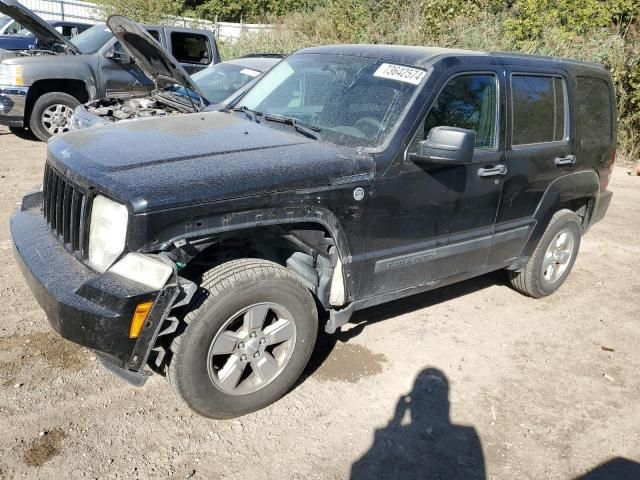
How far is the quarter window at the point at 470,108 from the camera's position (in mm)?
3557

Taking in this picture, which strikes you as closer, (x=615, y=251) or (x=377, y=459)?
(x=377, y=459)

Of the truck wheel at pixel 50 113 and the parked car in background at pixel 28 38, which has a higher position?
the parked car in background at pixel 28 38

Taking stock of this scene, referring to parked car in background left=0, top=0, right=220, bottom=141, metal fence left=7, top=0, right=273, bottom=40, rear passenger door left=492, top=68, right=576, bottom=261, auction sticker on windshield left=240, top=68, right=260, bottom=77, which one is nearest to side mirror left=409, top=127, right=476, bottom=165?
rear passenger door left=492, top=68, right=576, bottom=261

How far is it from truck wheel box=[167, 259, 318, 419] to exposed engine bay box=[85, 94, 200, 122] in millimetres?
3879

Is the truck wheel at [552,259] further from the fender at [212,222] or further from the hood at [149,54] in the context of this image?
the hood at [149,54]

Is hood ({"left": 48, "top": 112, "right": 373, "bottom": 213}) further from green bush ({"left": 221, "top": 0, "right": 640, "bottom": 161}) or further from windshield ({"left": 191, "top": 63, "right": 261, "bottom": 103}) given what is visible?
green bush ({"left": 221, "top": 0, "right": 640, "bottom": 161})

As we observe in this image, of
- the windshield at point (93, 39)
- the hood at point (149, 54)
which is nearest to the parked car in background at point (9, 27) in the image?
the windshield at point (93, 39)

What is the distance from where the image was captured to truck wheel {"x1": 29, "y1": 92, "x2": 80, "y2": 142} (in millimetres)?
8930

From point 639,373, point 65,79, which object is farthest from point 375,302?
point 65,79

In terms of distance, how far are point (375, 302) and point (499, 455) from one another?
1125 mm

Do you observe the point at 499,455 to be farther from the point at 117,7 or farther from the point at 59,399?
the point at 117,7

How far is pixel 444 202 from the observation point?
3637mm

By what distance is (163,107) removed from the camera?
6.93m

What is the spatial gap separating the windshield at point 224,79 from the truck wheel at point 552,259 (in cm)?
432
